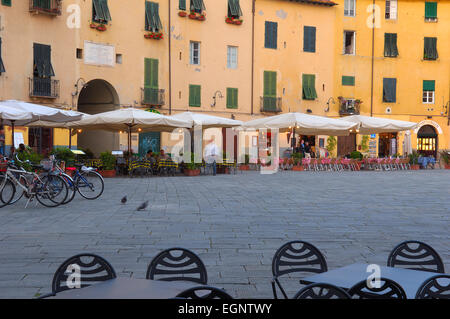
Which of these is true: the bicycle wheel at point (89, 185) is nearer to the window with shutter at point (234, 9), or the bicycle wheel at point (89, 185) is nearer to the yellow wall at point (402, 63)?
the window with shutter at point (234, 9)

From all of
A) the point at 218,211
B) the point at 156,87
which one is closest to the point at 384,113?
the point at 156,87

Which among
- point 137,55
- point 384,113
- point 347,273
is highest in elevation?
point 137,55

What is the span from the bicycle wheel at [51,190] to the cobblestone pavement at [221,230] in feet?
0.96

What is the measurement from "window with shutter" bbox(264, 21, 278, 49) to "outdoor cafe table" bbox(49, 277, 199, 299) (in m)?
29.6

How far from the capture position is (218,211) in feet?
33.1

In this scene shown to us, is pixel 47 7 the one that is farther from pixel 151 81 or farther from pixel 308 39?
pixel 308 39

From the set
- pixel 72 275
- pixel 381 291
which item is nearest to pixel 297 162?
pixel 72 275

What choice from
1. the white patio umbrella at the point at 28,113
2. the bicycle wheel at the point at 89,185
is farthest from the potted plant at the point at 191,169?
the bicycle wheel at the point at 89,185

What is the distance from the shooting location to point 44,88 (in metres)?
24.6

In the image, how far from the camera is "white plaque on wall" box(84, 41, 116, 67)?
26078 millimetres

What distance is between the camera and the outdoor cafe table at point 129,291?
2.72m
